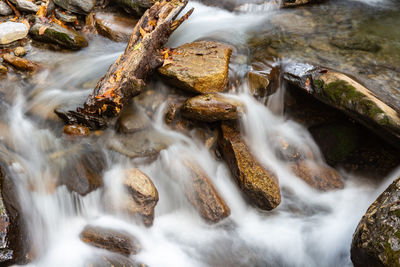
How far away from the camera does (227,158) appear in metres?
4.60

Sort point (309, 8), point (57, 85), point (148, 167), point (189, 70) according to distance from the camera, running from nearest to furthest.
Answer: point (148, 167), point (189, 70), point (57, 85), point (309, 8)

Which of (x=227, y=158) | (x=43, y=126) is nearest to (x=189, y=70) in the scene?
(x=227, y=158)

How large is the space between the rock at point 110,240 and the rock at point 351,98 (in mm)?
3697

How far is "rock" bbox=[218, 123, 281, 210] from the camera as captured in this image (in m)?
4.13

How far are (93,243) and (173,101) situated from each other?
8.47 feet

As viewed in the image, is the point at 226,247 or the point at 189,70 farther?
the point at 189,70

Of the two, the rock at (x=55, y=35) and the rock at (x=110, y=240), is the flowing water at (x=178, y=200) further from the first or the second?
the rock at (x=55, y=35)

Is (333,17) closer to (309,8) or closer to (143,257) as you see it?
(309,8)

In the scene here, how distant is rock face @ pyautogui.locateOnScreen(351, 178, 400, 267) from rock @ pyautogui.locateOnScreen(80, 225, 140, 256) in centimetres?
268

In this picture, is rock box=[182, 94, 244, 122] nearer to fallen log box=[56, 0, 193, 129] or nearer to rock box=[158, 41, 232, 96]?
rock box=[158, 41, 232, 96]

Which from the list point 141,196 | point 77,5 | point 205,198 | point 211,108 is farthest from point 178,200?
point 77,5

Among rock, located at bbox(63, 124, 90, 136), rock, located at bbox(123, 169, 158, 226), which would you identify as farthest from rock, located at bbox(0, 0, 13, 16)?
rock, located at bbox(123, 169, 158, 226)

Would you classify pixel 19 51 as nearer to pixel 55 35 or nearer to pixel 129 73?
pixel 55 35

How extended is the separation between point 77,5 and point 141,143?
15.1 ft
